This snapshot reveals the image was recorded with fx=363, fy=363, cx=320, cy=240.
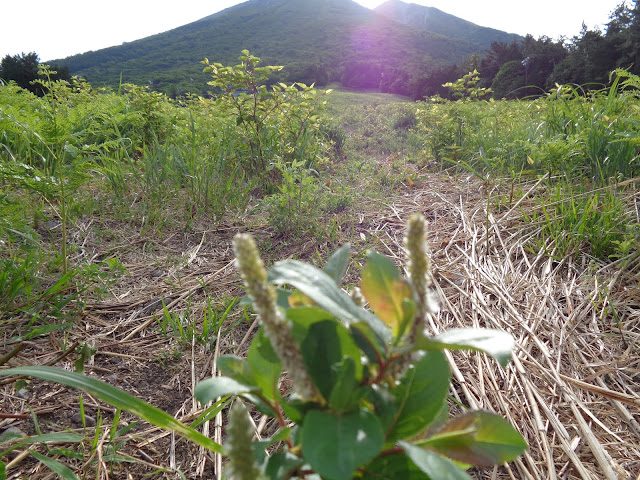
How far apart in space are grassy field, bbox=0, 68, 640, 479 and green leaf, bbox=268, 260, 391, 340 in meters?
0.76

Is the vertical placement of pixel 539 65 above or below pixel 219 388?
above

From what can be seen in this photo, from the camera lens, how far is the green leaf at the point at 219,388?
1.65ft

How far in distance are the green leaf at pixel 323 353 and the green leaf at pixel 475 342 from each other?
11cm

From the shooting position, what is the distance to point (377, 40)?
66000 mm

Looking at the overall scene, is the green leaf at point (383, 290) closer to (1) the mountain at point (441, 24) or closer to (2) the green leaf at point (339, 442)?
(2) the green leaf at point (339, 442)

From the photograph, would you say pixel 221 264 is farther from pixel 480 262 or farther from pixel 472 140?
pixel 472 140

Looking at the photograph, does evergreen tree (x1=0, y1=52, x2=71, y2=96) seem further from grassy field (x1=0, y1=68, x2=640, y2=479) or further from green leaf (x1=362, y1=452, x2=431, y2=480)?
green leaf (x1=362, y1=452, x2=431, y2=480)

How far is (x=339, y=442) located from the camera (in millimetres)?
405

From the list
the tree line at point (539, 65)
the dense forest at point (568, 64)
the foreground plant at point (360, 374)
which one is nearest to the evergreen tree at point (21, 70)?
the tree line at point (539, 65)

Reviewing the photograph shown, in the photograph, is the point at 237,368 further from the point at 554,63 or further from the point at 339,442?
the point at 554,63

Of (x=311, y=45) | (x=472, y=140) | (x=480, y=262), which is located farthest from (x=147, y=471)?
(x=311, y=45)

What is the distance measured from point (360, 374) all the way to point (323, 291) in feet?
0.43

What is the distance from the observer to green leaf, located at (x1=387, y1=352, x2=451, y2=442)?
1.65 feet

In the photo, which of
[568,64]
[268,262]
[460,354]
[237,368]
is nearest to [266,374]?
[237,368]
